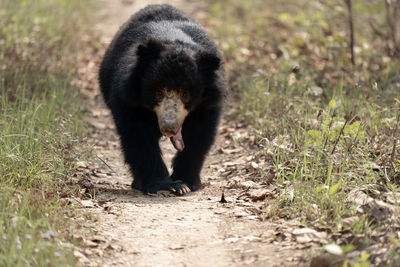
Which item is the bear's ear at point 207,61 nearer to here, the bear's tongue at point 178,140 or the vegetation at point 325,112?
the bear's tongue at point 178,140

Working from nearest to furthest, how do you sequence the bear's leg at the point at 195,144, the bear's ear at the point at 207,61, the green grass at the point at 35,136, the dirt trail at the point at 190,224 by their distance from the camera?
the green grass at the point at 35,136
the dirt trail at the point at 190,224
the bear's ear at the point at 207,61
the bear's leg at the point at 195,144

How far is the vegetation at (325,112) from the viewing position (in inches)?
151

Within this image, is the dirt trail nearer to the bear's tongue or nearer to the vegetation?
the vegetation

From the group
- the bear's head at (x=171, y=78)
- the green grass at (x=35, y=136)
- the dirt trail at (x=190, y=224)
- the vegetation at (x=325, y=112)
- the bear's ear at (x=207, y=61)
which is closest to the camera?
the green grass at (x=35, y=136)

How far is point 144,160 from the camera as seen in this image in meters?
5.14

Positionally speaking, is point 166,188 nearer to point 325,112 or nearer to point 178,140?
point 178,140

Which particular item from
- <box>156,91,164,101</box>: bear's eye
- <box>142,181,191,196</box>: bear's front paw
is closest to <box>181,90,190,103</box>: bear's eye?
<box>156,91,164,101</box>: bear's eye

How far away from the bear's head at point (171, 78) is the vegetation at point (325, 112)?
32.2 inches

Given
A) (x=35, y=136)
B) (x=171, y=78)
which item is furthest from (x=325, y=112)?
(x=35, y=136)

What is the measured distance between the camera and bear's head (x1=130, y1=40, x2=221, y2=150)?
466cm

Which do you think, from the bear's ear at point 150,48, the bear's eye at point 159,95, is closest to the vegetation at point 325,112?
the bear's eye at point 159,95

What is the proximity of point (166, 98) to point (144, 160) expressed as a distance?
27.5 inches

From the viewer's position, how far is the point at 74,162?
5.06 meters

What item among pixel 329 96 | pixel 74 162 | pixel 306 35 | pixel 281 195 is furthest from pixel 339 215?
pixel 306 35
